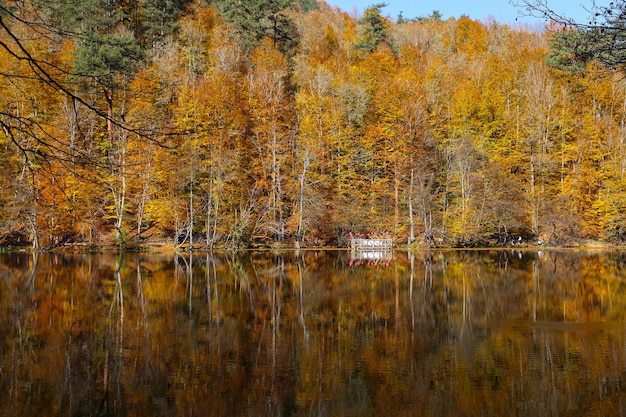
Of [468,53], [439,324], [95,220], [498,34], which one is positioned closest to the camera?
[439,324]

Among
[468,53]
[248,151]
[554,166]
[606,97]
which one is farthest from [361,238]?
[468,53]

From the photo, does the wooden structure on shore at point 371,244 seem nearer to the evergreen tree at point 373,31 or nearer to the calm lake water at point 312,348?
the calm lake water at point 312,348

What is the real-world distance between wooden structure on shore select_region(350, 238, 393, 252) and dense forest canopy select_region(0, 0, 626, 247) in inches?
87.5

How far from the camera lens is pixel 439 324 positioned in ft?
38.0

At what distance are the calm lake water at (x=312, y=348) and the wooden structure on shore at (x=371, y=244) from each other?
2073 cm

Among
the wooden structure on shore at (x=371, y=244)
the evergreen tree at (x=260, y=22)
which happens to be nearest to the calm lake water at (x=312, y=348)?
the wooden structure on shore at (x=371, y=244)

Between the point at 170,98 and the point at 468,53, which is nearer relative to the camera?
the point at 170,98

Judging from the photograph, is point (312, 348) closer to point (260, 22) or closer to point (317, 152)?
point (317, 152)

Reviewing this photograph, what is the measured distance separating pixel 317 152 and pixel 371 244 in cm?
871

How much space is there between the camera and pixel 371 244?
39.6 metres

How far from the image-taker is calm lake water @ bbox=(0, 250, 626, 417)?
6711 mm

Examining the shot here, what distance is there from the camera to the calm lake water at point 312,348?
6711mm

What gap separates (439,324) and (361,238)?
28.8m

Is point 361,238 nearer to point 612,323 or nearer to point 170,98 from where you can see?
point 170,98
